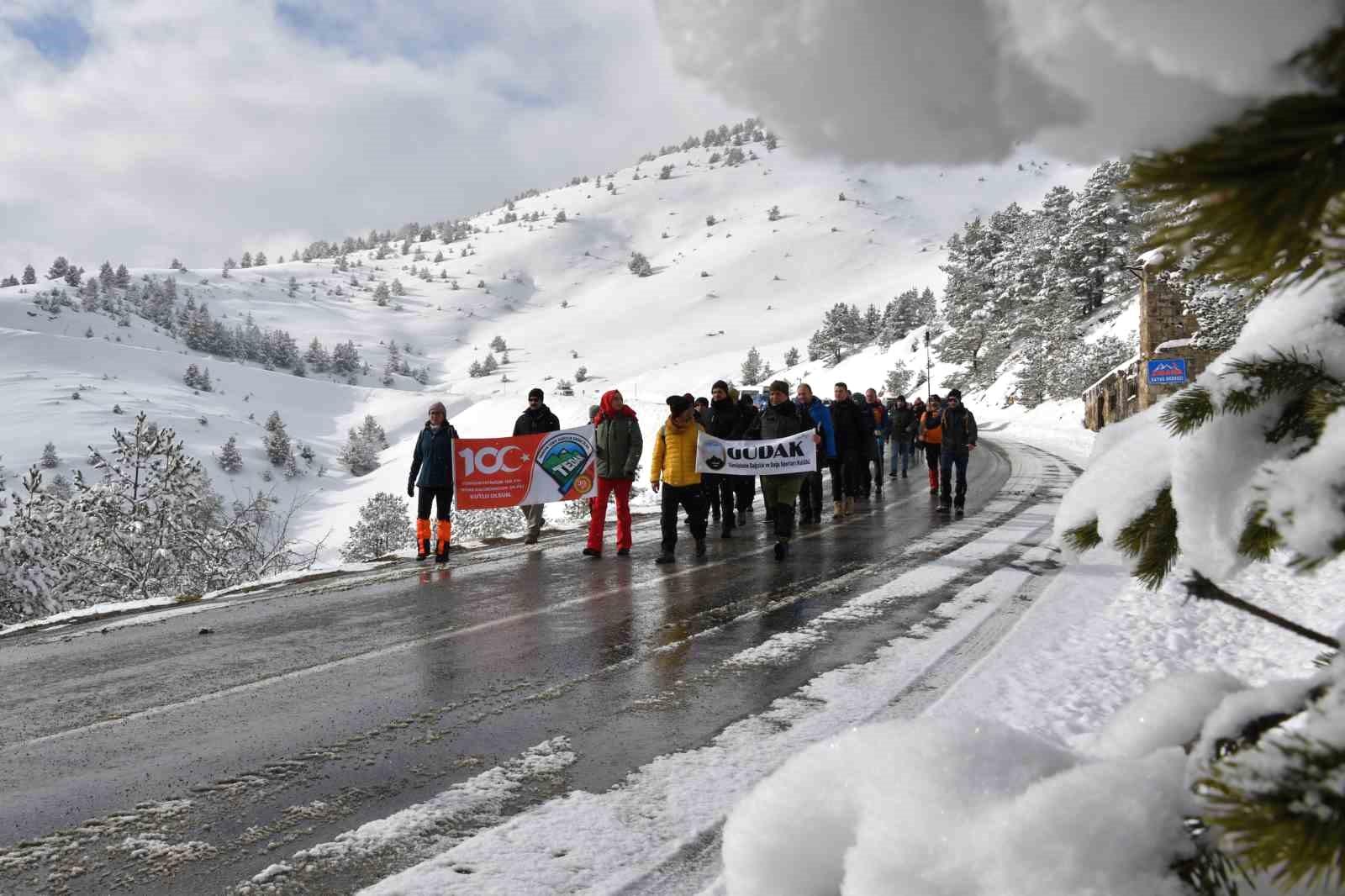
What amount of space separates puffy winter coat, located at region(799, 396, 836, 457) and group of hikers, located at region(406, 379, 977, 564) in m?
0.02

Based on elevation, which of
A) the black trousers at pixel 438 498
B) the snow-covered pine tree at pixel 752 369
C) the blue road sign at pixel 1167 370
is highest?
the snow-covered pine tree at pixel 752 369

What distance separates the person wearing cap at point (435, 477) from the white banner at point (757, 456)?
11.0ft

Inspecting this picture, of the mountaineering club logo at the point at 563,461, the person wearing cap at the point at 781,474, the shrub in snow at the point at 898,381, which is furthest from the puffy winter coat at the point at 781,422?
the shrub in snow at the point at 898,381

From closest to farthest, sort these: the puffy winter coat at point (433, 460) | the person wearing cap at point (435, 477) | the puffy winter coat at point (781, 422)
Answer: the person wearing cap at point (435, 477) < the puffy winter coat at point (433, 460) < the puffy winter coat at point (781, 422)

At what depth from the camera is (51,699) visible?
531 cm

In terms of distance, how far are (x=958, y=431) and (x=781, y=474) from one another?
428 cm

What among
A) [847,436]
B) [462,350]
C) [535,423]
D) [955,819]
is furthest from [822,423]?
[462,350]

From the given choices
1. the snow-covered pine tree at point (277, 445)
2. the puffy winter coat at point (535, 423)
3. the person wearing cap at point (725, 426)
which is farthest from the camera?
the snow-covered pine tree at point (277, 445)

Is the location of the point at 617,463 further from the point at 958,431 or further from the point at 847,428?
the point at 958,431

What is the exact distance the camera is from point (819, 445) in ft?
42.6

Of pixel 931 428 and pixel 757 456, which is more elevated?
pixel 931 428

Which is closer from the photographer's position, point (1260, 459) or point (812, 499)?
point (1260, 459)

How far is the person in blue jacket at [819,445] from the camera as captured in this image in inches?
513

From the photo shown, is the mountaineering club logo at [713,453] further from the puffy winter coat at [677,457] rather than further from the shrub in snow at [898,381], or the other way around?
the shrub in snow at [898,381]
